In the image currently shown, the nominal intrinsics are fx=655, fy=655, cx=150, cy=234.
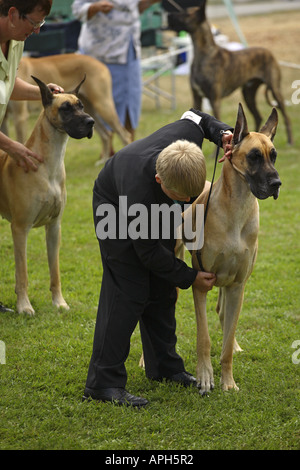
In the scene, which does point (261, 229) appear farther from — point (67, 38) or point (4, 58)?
point (67, 38)

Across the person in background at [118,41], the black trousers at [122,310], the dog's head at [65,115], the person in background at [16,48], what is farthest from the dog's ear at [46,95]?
the person in background at [118,41]

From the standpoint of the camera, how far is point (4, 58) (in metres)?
3.75

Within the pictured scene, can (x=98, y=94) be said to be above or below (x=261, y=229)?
above

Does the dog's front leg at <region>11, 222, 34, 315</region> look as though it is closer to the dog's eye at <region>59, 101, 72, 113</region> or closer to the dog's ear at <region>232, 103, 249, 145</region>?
the dog's eye at <region>59, 101, 72, 113</region>

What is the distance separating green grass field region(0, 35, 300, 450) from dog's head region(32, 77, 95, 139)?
50.1 inches

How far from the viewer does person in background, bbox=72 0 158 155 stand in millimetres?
7875

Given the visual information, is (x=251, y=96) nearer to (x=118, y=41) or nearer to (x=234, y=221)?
(x=118, y=41)

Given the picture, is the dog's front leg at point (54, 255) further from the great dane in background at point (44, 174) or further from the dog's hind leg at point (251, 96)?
the dog's hind leg at point (251, 96)

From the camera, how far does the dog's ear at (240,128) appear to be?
10.3ft

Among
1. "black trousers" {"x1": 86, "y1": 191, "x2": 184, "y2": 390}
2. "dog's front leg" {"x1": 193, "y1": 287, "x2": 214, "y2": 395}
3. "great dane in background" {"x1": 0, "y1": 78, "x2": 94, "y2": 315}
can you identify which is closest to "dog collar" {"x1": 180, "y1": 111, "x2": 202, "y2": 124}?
"black trousers" {"x1": 86, "y1": 191, "x2": 184, "y2": 390}

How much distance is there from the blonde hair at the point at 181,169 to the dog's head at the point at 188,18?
20.3 feet

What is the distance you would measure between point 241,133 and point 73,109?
4.91ft

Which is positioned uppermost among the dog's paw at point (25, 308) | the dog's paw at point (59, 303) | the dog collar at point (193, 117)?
the dog collar at point (193, 117)
